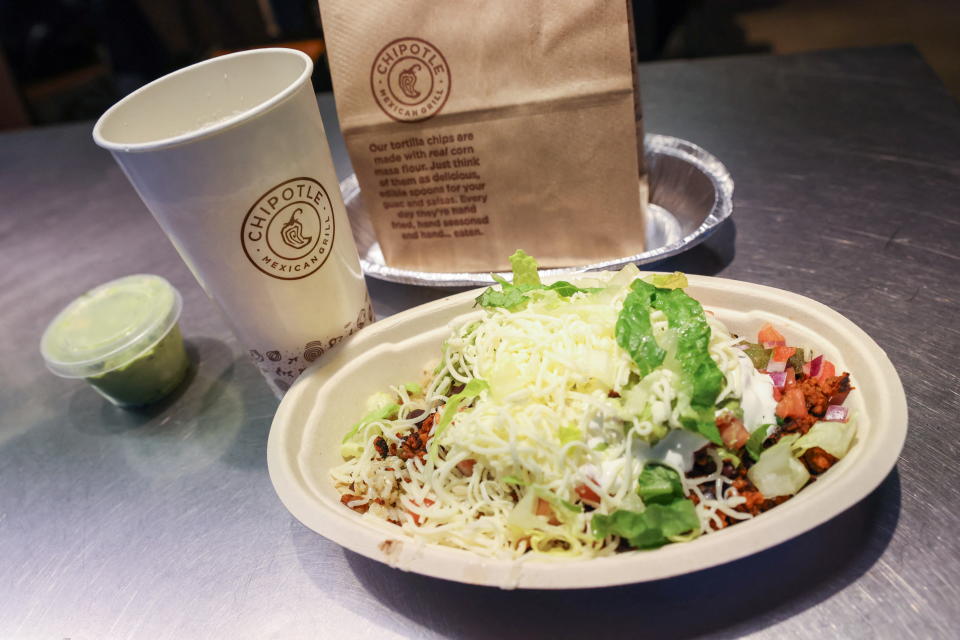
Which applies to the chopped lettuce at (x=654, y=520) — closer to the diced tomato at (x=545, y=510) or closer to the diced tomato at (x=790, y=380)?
the diced tomato at (x=545, y=510)

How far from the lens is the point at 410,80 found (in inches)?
48.1

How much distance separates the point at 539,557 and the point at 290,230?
0.57m

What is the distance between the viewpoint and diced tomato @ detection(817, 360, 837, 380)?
96 centimetres

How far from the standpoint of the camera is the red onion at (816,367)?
0.98 metres

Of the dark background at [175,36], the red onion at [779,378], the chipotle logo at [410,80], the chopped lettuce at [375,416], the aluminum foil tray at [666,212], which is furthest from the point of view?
the dark background at [175,36]

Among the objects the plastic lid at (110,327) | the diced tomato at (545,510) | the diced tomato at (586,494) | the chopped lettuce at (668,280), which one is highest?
the chopped lettuce at (668,280)

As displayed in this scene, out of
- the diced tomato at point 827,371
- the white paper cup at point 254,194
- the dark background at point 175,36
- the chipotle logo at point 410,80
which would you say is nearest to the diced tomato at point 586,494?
the diced tomato at point 827,371

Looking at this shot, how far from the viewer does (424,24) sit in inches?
46.7

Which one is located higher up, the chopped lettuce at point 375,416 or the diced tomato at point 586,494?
the diced tomato at point 586,494

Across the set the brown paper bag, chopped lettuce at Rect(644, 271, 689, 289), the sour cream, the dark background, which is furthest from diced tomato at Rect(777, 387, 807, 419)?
the dark background

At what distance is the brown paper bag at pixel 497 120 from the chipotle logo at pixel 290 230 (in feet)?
1.00

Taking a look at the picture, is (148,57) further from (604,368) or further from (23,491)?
(604,368)

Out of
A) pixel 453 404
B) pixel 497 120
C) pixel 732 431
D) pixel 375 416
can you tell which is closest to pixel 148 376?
pixel 375 416

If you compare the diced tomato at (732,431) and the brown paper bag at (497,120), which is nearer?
the diced tomato at (732,431)
